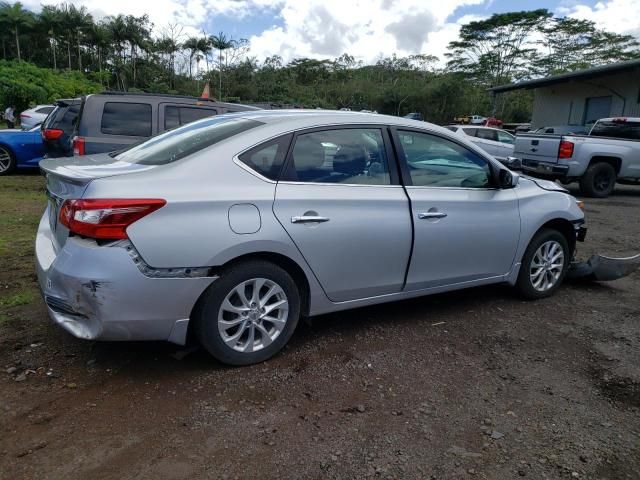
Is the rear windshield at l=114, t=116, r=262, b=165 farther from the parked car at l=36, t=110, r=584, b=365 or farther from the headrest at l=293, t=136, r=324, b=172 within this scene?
the headrest at l=293, t=136, r=324, b=172

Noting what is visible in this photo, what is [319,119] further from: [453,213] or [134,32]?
[134,32]

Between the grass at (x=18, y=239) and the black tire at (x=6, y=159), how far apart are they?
0.67m

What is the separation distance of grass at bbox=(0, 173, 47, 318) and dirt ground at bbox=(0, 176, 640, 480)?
62 mm

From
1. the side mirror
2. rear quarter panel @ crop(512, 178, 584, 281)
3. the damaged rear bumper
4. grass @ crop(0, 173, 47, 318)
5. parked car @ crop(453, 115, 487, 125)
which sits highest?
parked car @ crop(453, 115, 487, 125)

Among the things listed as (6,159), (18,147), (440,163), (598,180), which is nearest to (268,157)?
(440,163)

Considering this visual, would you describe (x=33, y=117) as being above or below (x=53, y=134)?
above

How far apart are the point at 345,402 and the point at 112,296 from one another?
141 centimetres

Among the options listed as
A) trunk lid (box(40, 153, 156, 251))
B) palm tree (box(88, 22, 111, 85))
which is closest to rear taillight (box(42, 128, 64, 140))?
trunk lid (box(40, 153, 156, 251))

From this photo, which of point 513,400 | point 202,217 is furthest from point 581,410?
point 202,217

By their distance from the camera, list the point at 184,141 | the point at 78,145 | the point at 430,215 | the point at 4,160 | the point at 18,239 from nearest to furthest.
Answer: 1. the point at 184,141
2. the point at 430,215
3. the point at 18,239
4. the point at 78,145
5. the point at 4,160

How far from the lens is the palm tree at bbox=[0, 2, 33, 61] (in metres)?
47.7

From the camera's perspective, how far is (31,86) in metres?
29.4

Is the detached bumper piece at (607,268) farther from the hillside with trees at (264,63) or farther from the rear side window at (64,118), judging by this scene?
the hillside with trees at (264,63)

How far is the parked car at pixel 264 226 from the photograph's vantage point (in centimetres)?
288
